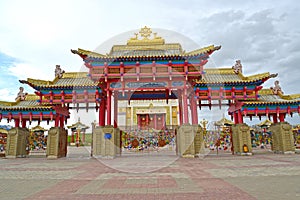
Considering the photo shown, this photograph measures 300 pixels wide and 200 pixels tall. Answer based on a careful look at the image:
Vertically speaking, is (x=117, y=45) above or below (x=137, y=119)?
above

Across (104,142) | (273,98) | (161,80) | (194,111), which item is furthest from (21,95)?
(273,98)

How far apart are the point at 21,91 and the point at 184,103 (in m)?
16.9

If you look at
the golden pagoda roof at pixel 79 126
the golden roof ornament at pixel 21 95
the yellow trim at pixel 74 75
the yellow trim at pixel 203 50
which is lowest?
the golden pagoda roof at pixel 79 126

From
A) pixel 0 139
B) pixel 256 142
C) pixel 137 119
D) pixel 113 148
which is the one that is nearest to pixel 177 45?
pixel 113 148

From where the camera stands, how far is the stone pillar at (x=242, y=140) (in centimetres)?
1752

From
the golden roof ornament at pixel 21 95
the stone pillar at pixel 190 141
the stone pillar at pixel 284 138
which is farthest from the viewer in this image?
the golden roof ornament at pixel 21 95

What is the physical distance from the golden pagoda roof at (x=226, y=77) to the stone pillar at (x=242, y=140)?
4017 millimetres

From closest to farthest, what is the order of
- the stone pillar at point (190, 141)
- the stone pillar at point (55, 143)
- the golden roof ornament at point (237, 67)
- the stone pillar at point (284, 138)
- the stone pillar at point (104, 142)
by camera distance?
the stone pillar at point (190, 141)
the stone pillar at point (104, 142)
the stone pillar at point (55, 143)
the stone pillar at point (284, 138)
the golden roof ornament at point (237, 67)

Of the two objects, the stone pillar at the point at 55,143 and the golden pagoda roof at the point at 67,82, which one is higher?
the golden pagoda roof at the point at 67,82

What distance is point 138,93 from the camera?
2058 centimetres

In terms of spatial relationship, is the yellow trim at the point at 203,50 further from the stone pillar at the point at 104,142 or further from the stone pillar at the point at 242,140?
the stone pillar at the point at 104,142

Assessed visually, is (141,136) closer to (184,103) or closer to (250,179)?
(184,103)

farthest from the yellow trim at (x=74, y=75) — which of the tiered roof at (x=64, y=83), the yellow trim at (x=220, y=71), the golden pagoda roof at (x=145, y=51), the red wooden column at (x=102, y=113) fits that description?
the yellow trim at (x=220, y=71)

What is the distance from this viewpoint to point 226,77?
20078 millimetres
